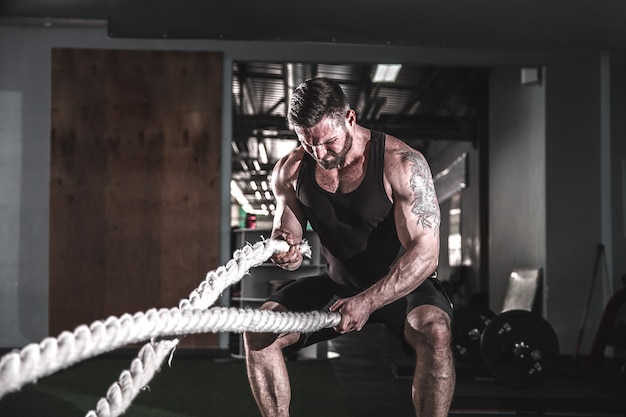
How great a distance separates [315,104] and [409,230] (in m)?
0.45

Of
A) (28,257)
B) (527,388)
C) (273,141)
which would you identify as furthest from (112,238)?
(273,141)

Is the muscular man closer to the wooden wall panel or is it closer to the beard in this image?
the beard

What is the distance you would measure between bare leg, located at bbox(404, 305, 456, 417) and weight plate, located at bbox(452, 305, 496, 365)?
2871 mm

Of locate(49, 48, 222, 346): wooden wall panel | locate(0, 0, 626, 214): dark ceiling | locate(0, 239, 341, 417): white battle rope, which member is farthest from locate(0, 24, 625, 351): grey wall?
locate(0, 239, 341, 417): white battle rope

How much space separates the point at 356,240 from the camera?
2453mm

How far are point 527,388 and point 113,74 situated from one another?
3.79 meters

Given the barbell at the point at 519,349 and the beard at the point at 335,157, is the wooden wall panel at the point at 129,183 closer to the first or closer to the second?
the barbell at the point at 519,349

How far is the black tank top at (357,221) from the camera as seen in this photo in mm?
2357

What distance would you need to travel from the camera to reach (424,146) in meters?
15.3

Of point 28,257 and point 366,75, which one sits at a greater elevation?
point 366,75

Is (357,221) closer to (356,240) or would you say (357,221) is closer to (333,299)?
(356,240)

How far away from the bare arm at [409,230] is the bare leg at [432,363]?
4.6 inches

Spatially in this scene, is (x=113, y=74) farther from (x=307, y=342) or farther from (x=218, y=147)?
(x=307, y=342)

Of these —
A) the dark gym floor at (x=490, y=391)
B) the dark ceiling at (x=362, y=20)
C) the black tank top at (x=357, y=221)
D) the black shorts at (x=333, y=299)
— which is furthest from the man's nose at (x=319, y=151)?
the dark ceiling at (x=362, y=20)
